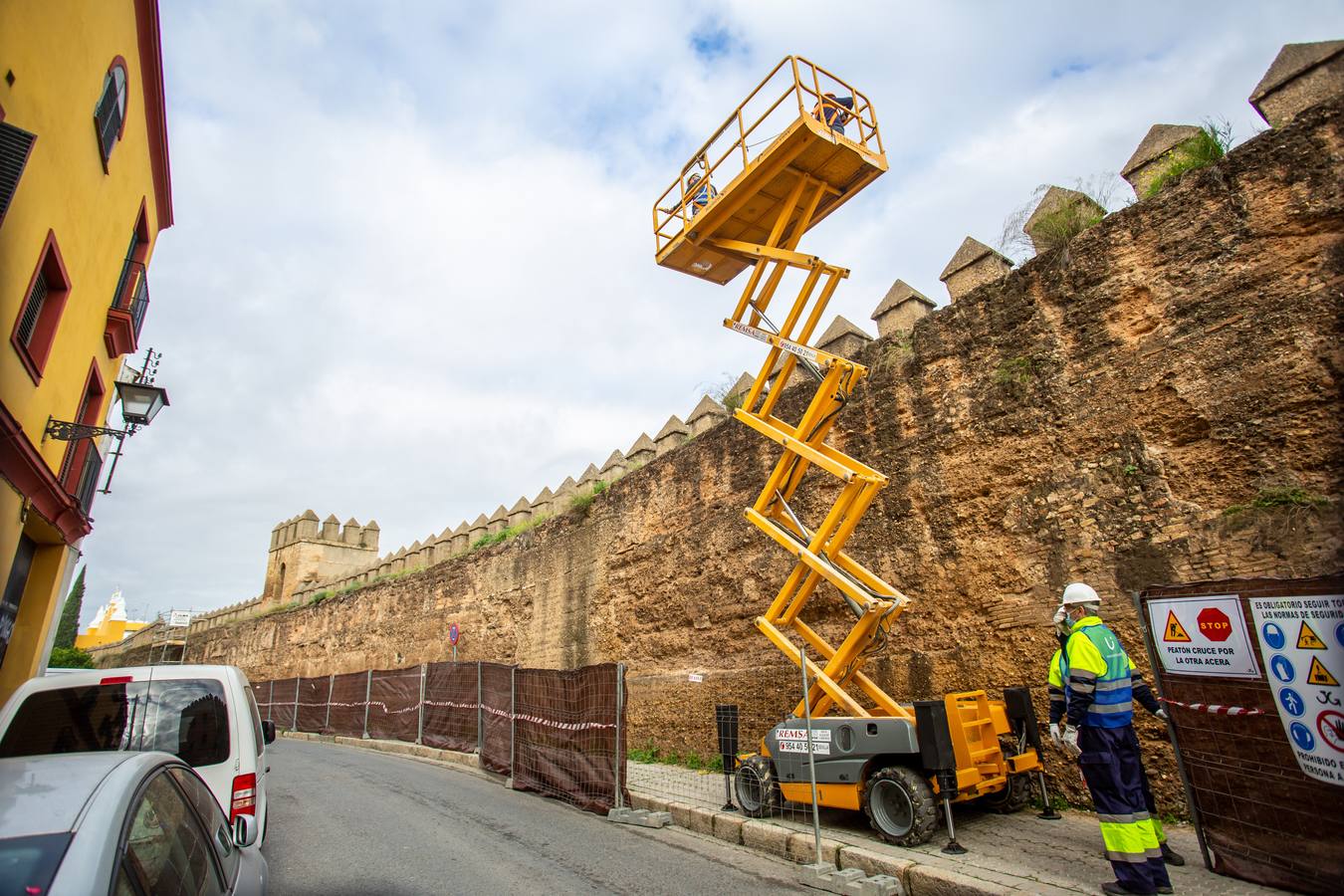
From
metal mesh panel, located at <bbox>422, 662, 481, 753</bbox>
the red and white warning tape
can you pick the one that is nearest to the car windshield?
the red and white warning tape

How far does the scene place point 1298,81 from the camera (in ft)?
19.1

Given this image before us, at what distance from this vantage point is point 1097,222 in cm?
702

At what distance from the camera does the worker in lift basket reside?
392cm

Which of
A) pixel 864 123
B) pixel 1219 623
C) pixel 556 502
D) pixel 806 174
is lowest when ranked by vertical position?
pixel 1219 623

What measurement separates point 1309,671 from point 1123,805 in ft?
4.15

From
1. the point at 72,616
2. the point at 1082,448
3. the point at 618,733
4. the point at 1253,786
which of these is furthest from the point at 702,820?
the point at 72,616

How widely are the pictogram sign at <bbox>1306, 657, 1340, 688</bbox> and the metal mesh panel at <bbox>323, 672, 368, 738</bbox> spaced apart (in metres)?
16.4

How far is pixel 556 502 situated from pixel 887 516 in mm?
9309

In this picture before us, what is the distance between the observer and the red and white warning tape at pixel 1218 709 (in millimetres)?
4167

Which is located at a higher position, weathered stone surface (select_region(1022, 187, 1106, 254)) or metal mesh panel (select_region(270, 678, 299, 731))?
weathered stone surface (select_region(1022, 187, 1106, 254))

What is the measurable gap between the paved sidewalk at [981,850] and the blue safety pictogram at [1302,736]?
859 millimetres

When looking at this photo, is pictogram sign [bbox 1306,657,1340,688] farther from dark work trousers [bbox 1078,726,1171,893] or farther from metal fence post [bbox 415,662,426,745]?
metal fence post [bbox 415,662,426,745]

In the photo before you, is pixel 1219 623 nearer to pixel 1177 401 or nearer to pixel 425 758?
pixel 1177 401

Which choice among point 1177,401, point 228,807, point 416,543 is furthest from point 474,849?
point 416,543
